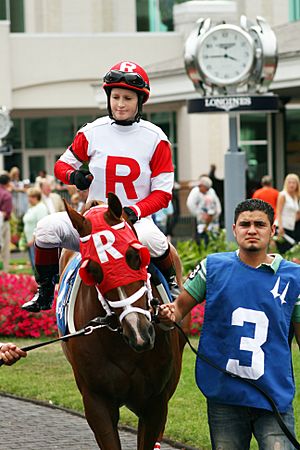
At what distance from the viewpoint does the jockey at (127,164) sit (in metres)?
7.00

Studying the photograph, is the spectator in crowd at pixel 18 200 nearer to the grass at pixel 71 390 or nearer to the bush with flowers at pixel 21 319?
the bush with flowers at pixel 21 319

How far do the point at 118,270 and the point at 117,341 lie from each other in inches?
28.4

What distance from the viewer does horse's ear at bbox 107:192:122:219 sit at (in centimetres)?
606

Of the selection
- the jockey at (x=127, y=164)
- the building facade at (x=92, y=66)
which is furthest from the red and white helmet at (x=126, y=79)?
the building facade at (x=92, y=66)

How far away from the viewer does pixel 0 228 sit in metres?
21.6

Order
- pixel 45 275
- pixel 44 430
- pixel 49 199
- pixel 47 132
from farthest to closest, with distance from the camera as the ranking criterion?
pixel 47 132
pixel 49 199
pixel 44 430
pixel 45 275

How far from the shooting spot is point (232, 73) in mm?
16281

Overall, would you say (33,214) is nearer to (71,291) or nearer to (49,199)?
(49,199)

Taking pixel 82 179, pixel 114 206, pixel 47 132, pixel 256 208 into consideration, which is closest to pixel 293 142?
pixel 47 132

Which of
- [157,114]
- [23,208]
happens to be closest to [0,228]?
[23,208]

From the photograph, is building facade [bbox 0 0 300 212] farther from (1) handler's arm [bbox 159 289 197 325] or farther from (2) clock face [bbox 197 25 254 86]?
(1) handler's arm [bbox 159 289 197 325]

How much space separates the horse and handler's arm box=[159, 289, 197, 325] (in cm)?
9

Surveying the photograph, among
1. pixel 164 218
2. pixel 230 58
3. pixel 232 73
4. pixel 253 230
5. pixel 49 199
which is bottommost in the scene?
pixel 164 218

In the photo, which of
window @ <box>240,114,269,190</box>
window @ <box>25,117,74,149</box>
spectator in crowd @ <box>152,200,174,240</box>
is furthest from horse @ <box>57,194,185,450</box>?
window @ <box>25,117,74,149</box>
